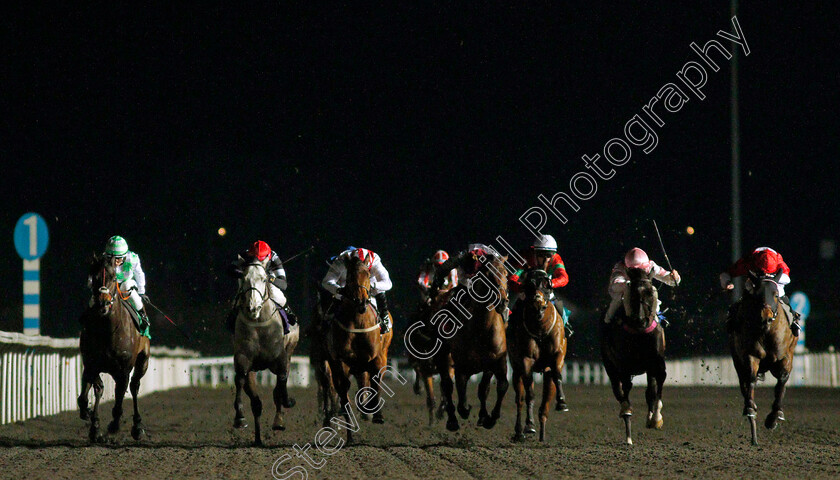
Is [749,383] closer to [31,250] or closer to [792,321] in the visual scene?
[792,321]

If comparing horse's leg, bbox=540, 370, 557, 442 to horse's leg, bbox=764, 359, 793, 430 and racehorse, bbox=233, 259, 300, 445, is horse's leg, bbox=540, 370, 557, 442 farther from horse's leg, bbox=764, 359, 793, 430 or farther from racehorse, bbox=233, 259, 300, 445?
racehorse, bbox=233, 259, 300, 445

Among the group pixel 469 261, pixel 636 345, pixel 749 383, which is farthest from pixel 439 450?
pixel 749 383

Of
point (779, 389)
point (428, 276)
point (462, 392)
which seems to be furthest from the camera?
point (428, 276)

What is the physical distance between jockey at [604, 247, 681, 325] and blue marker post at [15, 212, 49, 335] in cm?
742

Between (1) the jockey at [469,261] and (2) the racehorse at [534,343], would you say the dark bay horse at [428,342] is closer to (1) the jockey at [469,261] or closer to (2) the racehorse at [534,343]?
(1) the jockey at [469,261]

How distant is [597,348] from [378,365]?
121 ft

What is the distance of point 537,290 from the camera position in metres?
12.2

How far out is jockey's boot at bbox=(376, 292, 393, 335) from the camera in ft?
41.2

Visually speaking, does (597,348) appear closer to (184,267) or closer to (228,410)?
(184,267)

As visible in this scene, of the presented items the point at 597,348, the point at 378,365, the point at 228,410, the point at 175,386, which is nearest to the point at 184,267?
the point at 597,348

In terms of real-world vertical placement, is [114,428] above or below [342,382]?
below

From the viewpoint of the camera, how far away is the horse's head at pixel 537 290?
39.9 feet

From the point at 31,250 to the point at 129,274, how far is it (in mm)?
2965

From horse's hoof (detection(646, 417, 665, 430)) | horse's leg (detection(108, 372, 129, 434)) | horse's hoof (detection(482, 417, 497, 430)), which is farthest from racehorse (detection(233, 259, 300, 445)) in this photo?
horse's hoof (detection(646, 417, 665, 430))
